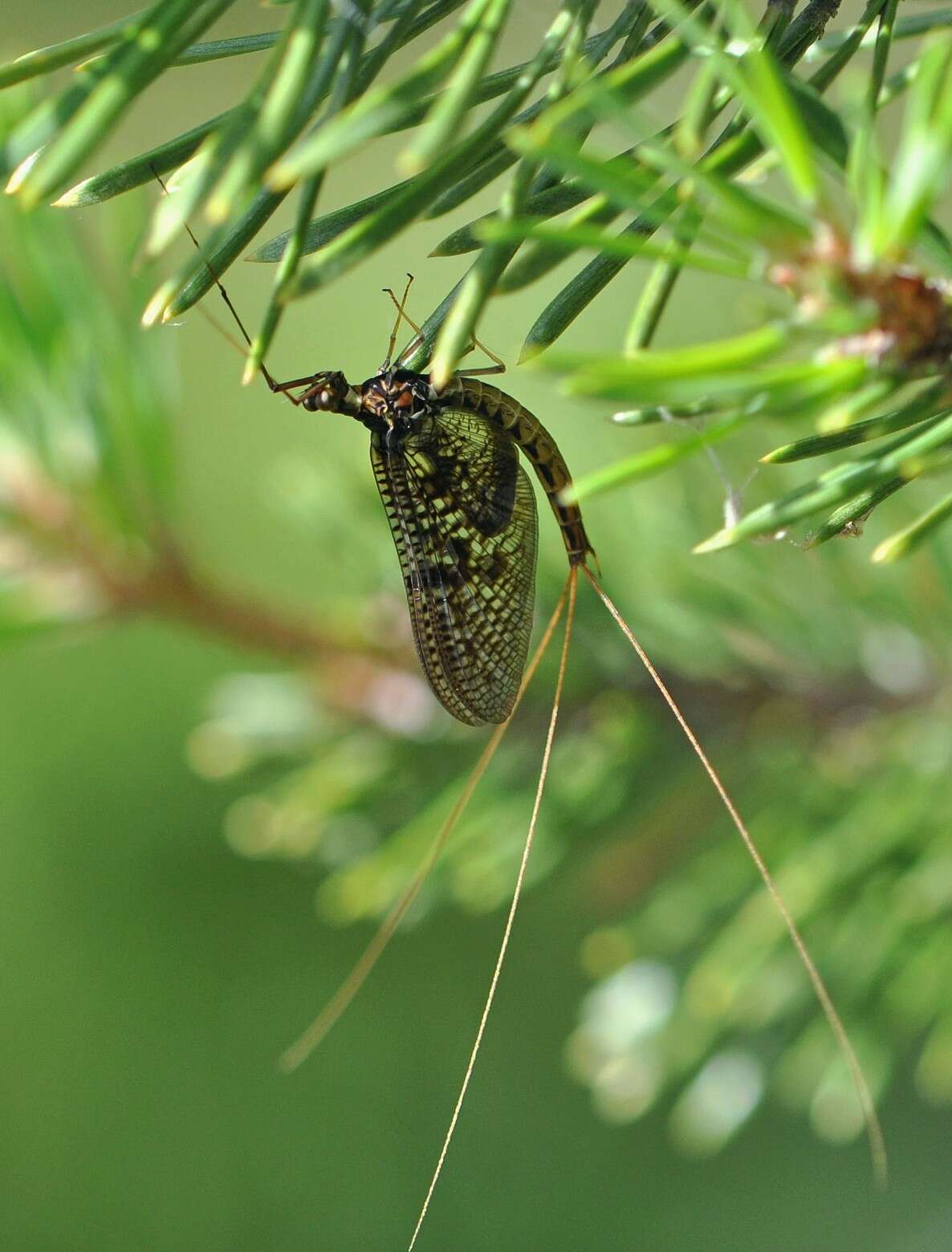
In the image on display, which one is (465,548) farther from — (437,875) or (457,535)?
(437,875)

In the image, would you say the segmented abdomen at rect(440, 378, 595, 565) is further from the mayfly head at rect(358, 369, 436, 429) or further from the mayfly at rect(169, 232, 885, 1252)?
the mayfly head at rect(358, 369, 436, 429)

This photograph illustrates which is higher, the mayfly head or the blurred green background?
the mayfly head

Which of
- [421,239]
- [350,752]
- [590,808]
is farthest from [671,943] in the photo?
[421,239]

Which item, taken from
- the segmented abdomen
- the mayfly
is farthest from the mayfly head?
the segmented abdomen

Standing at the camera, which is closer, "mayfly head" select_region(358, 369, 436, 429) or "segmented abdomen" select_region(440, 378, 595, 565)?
"segmented abdomen" select_region(440, 378, 595, 565)

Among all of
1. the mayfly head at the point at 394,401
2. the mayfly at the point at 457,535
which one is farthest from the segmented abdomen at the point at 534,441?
the mayfly head at the point at 394,401

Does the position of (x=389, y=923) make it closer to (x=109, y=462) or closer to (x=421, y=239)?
(x=109, y=462)
